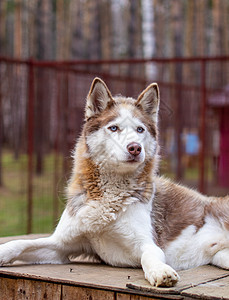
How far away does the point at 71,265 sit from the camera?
3830 millimetres

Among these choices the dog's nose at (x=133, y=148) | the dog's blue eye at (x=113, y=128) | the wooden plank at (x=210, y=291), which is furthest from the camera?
the dog's blue eye at (x=113, y=128)

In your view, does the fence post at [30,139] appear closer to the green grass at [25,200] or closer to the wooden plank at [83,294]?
the green grass at [25,200]

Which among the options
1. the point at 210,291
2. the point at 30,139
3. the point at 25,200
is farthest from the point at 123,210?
the point at 25,200

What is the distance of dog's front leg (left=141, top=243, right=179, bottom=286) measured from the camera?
3060 millimetres

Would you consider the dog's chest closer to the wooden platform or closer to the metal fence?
the wooden platform

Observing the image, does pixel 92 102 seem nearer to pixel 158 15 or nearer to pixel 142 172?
pixel 142 172

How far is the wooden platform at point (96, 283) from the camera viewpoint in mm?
3000

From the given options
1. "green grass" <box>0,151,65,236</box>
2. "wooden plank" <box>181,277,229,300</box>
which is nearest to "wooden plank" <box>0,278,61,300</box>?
"wooden plank" <box>181,277,229,300</box>

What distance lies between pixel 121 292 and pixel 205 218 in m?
1.20

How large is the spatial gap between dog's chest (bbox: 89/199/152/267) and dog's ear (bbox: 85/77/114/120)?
699 millimetres

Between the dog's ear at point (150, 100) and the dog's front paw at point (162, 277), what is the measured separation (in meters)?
1.20

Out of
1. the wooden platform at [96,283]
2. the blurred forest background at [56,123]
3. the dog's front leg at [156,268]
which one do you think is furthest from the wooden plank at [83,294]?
the blurred forest background at [56,123]

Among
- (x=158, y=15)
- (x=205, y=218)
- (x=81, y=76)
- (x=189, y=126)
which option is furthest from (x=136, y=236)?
(x=158, y=15)

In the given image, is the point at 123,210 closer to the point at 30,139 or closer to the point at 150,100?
the point at 150,100
